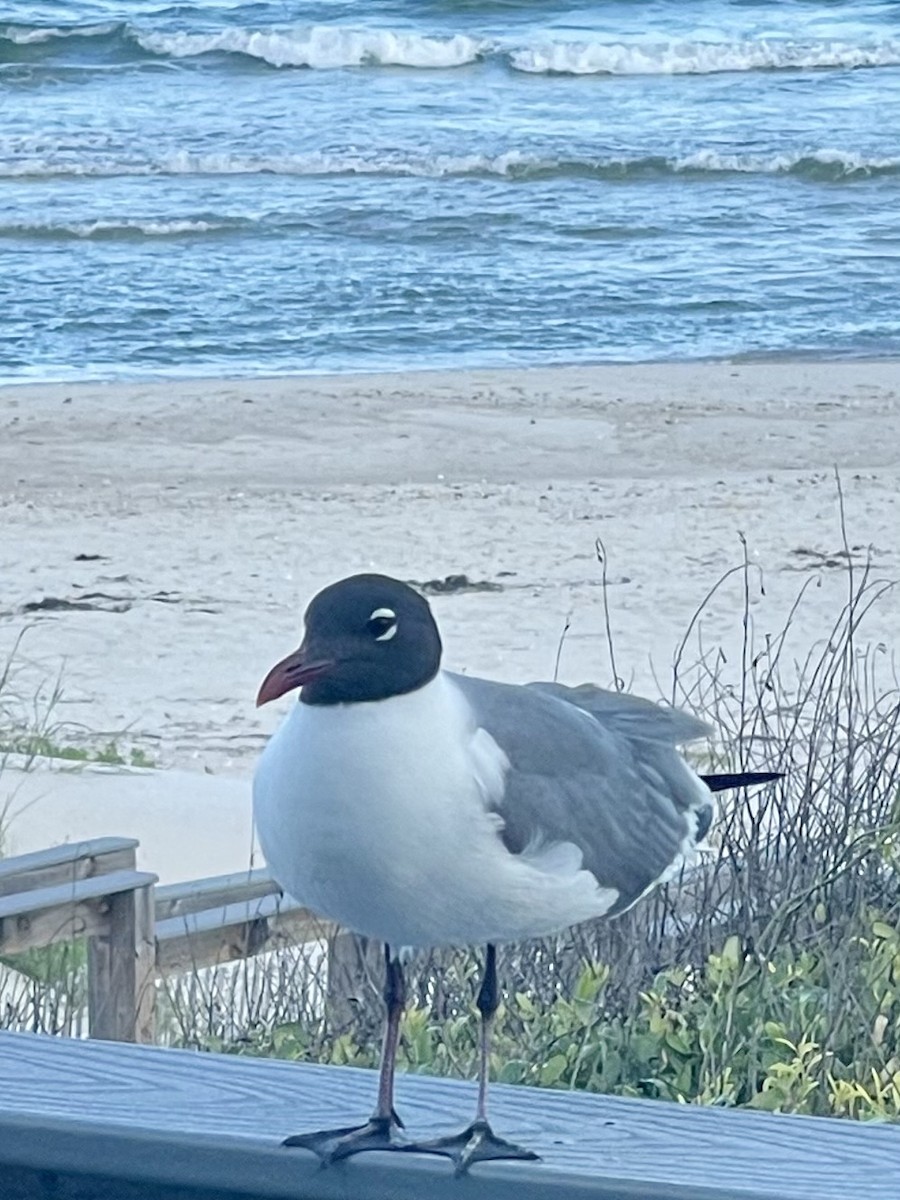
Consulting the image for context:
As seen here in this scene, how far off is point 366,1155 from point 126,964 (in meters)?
2.12

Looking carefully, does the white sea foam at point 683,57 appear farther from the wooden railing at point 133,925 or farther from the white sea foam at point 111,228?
the wooden railing at point 133,925

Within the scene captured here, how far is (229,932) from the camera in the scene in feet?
13.2

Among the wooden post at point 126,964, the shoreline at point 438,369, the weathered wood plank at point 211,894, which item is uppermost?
the wooden post at point 126,964

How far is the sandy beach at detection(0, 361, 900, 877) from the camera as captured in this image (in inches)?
316

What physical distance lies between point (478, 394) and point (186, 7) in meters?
20.1

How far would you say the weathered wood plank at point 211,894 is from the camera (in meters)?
4.21

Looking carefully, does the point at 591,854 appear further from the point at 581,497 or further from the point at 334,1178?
the point at 581,497

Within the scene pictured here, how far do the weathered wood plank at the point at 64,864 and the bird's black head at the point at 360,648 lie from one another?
96.3 inches

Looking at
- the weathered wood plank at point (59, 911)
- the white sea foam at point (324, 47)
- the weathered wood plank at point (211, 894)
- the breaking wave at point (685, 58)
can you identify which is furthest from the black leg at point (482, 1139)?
the white sea foam at point (324, 47)

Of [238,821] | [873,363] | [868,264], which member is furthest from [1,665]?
[868,264]

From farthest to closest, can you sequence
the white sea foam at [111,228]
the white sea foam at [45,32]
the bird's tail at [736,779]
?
the white sea foam at [45,32]
the white sea foam at [111,228]
the bird's tail at [736,779]

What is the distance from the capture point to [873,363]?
15898 millimetres

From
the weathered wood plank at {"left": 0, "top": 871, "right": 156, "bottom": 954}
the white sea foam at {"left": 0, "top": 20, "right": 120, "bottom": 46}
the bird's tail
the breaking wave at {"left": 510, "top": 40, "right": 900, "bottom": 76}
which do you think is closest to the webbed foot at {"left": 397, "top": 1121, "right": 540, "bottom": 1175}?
the bird's tail

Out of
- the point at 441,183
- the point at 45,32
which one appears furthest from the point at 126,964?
the point at 45,32
